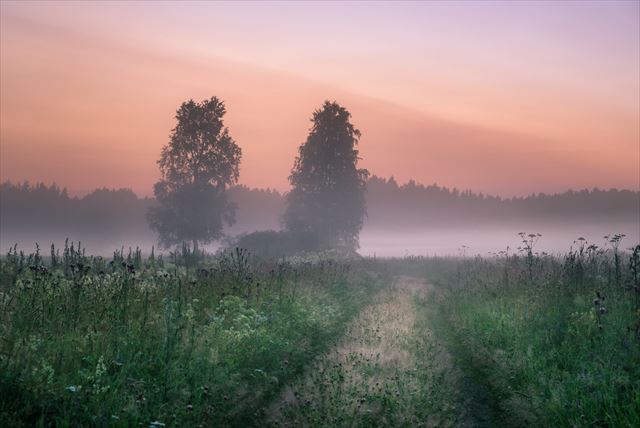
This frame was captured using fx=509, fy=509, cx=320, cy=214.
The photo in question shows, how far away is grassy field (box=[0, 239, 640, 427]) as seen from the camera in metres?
6.72

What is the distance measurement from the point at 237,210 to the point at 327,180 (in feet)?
358

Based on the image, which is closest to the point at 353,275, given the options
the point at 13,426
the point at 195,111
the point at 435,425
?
the point at 435,425

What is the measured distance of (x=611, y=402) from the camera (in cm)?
675

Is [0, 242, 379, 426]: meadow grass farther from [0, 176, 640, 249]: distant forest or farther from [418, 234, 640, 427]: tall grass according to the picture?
[0, 176, 640, 249]: distant forest

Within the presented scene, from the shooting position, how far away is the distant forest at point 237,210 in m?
159

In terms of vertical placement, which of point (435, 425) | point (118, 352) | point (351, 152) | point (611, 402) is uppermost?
point (351, 152)

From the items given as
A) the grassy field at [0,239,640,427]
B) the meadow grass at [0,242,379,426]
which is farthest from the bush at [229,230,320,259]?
the meadow grass at [0,242,379,426]

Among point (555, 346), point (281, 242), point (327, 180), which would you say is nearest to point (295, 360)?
point (555, 346)

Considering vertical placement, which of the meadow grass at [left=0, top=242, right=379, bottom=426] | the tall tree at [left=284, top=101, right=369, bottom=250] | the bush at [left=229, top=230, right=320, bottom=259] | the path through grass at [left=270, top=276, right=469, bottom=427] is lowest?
the path through grass at [left=270, top=276, right=469, bottom=427]

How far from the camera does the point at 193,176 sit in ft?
144

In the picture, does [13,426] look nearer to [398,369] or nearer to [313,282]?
[398,369]

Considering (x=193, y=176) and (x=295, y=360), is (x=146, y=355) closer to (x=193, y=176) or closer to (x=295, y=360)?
(x=295, y=360)

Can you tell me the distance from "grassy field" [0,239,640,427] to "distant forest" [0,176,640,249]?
456 feet

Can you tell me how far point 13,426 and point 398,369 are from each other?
6310mm
